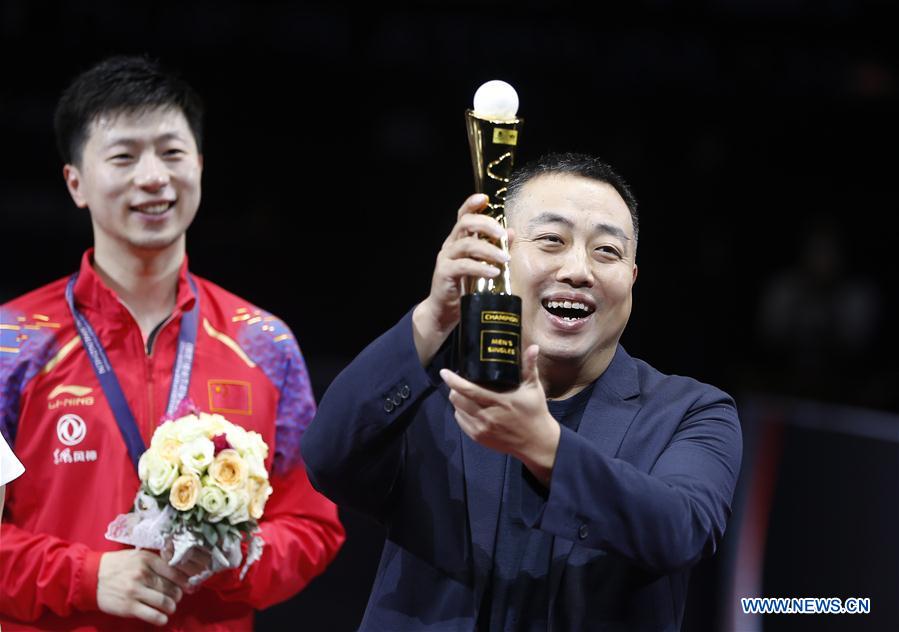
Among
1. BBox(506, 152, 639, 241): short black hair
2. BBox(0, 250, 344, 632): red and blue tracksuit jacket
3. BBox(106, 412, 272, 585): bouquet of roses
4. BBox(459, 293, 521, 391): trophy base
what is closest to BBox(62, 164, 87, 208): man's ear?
BBox(0, 250, 344, 632): red and blue tracksuit jacket

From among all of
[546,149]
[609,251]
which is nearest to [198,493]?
[609,251]

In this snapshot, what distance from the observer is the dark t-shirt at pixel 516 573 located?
220cm

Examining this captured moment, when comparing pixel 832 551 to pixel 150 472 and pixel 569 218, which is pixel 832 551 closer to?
pixel 569 218

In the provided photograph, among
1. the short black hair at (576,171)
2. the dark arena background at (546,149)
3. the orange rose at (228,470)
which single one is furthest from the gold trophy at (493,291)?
the dark arena background at (546,149)

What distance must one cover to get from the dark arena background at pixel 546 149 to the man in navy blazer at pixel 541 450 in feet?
10.3

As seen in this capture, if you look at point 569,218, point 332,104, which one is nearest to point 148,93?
point 569,218

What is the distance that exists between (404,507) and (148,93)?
4.92 ft

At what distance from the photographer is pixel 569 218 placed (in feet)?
7.72

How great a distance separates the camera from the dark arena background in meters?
6.46

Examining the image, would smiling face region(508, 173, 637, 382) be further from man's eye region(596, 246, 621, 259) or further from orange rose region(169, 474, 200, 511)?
orange rose region(169, 474, 200, 511)

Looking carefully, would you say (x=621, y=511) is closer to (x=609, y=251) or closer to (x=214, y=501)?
(x=609, y=251)

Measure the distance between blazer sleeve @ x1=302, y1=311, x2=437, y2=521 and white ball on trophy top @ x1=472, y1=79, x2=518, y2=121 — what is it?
38 centimetres

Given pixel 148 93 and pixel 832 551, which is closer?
pixel 148 93

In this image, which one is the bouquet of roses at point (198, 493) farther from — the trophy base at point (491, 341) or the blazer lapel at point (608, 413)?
the trophy base at point (491, 341)
